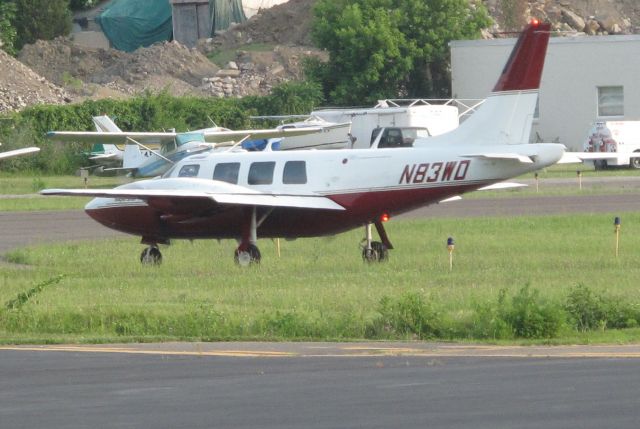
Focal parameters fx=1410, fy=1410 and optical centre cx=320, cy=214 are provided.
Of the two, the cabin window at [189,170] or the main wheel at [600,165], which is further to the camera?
the main wheel at [600,165]

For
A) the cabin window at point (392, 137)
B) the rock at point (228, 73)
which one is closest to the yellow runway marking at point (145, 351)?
the cabin window at point (392, 137)

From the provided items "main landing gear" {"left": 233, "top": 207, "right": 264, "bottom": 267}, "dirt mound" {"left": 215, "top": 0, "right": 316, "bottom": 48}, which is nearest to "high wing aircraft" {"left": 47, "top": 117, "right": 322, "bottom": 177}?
"main landing gear" {"left": 233, "top": 207, "right": 264, "bottom": 267}

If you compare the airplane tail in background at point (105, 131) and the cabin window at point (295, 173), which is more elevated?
the airplane tail in background at point (105, 131)

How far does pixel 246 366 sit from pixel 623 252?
1282cm

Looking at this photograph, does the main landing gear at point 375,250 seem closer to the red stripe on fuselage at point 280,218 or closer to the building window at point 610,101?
the red stripe on fuselage at point 280,218

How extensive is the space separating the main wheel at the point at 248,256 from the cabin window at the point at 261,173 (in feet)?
4.62

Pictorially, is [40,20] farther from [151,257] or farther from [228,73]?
[151,257]

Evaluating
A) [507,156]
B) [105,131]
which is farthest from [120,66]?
[507,156]

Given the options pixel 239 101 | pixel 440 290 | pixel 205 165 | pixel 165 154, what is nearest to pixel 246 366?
pixel 440 290

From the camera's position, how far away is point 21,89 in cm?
7325

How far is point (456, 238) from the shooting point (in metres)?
29.5

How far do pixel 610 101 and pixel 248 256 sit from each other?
153ft

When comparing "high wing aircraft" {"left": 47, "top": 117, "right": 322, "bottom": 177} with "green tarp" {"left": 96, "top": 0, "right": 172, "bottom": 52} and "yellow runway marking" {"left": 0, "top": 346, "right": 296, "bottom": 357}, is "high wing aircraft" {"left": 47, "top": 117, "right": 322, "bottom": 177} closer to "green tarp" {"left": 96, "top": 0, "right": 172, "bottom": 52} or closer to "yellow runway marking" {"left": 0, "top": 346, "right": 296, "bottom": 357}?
"yellow runway marking" {"left": 0, "top": 346, "right": 296, "bottom": 357}

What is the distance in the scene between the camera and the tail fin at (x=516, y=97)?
23922mm
